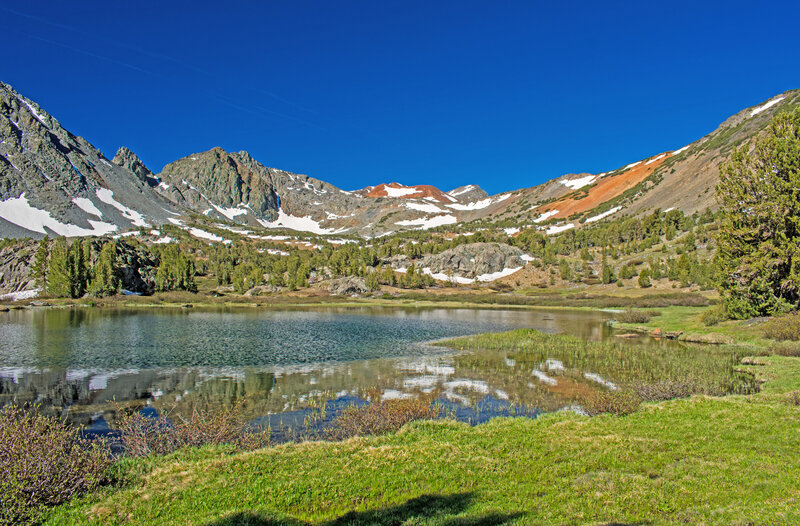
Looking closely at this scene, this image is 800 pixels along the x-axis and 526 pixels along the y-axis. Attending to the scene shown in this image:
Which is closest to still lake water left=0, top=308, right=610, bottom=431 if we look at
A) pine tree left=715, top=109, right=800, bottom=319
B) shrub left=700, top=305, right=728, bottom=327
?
shrub left=700, top=305, right=728, bottom=327

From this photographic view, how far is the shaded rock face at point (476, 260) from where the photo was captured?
17338cm

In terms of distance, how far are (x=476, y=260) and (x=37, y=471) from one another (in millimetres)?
171138

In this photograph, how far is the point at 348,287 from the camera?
14275 centimetres

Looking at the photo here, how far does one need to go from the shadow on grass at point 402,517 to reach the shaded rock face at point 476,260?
6451 inches

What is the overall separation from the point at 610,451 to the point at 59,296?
13842 cm

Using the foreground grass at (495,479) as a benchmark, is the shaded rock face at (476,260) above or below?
above

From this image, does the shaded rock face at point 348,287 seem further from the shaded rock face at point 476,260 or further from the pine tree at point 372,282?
the shaded rock face at point 476,260

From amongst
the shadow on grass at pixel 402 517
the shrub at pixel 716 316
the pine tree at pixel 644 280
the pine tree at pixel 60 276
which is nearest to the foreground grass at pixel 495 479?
the shadow on grass at pixel 402 517

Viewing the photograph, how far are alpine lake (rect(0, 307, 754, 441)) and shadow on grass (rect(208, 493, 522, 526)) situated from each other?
8154 millimetres

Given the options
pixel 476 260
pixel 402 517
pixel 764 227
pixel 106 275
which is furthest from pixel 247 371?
pixel 476 260

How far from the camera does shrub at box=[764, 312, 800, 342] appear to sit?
106ft

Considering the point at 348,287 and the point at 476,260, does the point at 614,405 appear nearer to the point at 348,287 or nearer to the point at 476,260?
the point at 348,287

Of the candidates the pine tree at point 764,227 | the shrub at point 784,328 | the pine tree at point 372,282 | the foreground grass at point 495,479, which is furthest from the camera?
the pine tree at point 372,282

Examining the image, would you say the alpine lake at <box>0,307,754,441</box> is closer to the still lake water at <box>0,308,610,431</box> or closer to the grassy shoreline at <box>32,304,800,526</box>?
the still lake water at <box>0,308,610,431</box>
